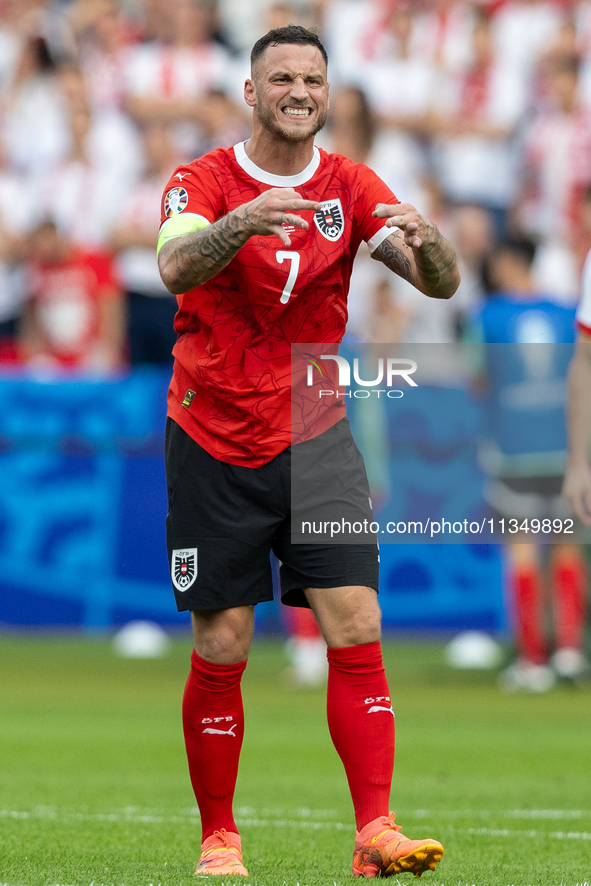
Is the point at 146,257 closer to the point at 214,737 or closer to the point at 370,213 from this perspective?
the point at 370,213

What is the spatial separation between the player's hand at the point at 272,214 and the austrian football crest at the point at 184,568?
102 cm

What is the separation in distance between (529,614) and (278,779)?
343cm

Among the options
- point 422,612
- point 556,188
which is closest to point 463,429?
point 422,612

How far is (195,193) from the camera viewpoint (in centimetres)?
391

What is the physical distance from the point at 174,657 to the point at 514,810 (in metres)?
5.24

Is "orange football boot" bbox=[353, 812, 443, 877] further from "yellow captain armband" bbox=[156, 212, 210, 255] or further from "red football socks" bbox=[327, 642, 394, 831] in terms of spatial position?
"yellow captain armband" bbox=[156, 212, 210, 255]

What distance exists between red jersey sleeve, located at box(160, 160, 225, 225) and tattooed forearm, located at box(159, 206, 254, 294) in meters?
0.16

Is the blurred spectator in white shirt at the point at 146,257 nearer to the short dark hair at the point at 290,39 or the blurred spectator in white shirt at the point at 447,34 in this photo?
the blurred spectator in white shirt at the point at 447,34

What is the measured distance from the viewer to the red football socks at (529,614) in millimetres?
8992

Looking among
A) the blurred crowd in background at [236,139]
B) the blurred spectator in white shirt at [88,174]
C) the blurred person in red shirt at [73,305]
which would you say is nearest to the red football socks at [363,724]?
the blurred crowd in background at [236,139]

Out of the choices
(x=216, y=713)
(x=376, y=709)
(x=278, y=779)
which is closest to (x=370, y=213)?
(x=376, y=709)

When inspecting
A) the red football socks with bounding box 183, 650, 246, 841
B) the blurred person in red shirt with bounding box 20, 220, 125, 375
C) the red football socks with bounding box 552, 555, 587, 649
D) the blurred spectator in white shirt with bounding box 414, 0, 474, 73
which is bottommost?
the red football socks with bounding box 183, 650, 246, 841

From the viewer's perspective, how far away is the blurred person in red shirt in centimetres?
1188

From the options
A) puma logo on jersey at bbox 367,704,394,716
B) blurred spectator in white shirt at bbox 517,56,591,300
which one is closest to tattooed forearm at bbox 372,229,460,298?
puma logo on jersey at bbox 367,704,394,716
